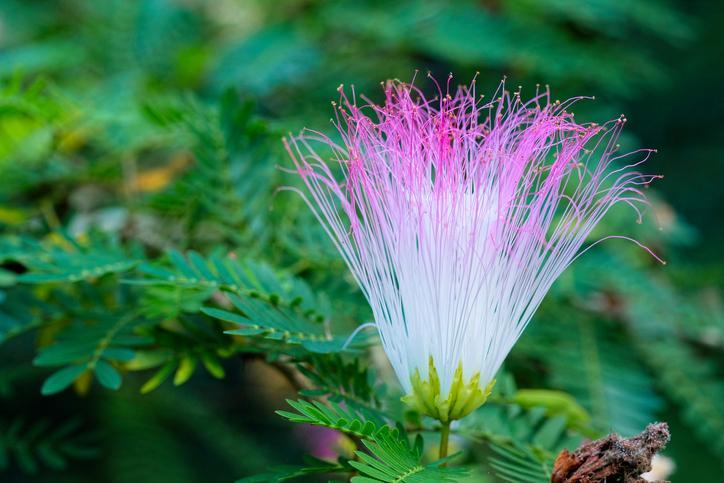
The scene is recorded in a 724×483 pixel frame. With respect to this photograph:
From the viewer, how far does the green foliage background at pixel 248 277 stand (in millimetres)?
715

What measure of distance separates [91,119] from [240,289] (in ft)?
2.09

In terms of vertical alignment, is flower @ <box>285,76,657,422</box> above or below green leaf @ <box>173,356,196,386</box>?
above

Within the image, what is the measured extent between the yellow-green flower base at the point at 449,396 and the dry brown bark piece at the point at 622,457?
0.10 m

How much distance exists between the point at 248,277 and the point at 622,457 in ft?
1.22

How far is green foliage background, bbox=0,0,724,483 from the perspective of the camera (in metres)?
0.71

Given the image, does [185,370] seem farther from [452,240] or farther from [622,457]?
[622,457]

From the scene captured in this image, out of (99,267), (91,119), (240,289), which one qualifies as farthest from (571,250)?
(91,119)

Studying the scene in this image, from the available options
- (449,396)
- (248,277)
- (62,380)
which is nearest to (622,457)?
(449,396)

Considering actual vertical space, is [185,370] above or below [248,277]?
below

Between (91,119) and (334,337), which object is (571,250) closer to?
(334,337)

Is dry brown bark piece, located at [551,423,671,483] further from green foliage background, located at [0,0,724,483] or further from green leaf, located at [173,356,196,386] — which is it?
green leaf, located at [173,356,196,386]

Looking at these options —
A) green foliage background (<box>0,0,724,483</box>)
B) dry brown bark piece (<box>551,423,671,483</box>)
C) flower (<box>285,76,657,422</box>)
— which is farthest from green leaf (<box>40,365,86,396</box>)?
dry brown bark piece (<box>551,423,671,483</box>)

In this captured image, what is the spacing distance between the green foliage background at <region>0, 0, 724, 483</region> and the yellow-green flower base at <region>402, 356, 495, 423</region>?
0.03 m

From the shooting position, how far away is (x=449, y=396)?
61 cm
